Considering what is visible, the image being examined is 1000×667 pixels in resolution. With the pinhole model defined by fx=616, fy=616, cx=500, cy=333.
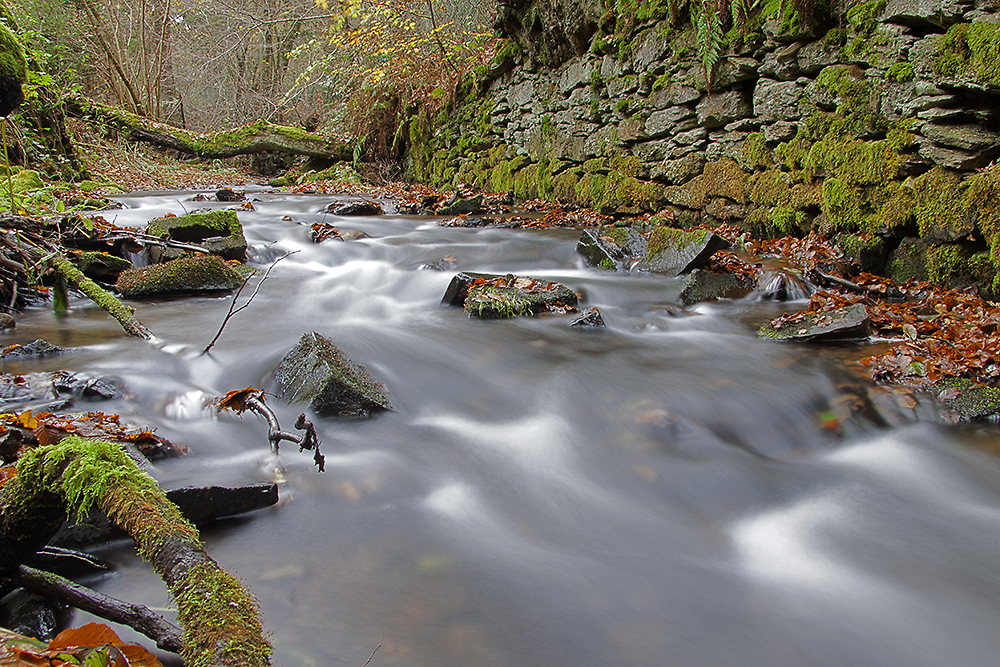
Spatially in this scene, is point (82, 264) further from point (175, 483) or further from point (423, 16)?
point (423, 16)

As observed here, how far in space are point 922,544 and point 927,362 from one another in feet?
5.30

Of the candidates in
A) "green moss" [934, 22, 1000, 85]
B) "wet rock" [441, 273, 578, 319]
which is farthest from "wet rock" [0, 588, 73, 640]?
"green moss" [934, 22, 1000, 85]

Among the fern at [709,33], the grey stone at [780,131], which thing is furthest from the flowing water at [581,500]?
the fern at [709,33]

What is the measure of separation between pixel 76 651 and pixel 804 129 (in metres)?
6.64

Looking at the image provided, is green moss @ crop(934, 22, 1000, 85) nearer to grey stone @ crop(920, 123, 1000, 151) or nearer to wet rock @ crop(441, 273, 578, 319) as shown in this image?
grey stone @ crop(920, 123, 1000, 151)

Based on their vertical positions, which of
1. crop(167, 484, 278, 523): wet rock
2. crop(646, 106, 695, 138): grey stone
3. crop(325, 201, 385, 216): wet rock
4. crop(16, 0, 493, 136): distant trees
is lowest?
crop(167, 484, 278, 523): wet rock

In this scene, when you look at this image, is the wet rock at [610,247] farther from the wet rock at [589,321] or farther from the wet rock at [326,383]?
the wet rock at [326,383]

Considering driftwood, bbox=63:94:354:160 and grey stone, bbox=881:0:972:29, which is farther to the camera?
driftwood, bbox=63:94:354:160

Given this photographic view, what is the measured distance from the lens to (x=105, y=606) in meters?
1.56

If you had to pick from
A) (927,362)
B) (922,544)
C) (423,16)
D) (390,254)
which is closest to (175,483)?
(922,544)

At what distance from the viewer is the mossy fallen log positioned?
1.16 metres

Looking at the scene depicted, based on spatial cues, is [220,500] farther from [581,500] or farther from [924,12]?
[924,12]

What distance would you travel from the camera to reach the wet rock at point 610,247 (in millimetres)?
6695

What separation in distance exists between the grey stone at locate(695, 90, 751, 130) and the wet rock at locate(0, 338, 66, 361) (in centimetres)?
662
